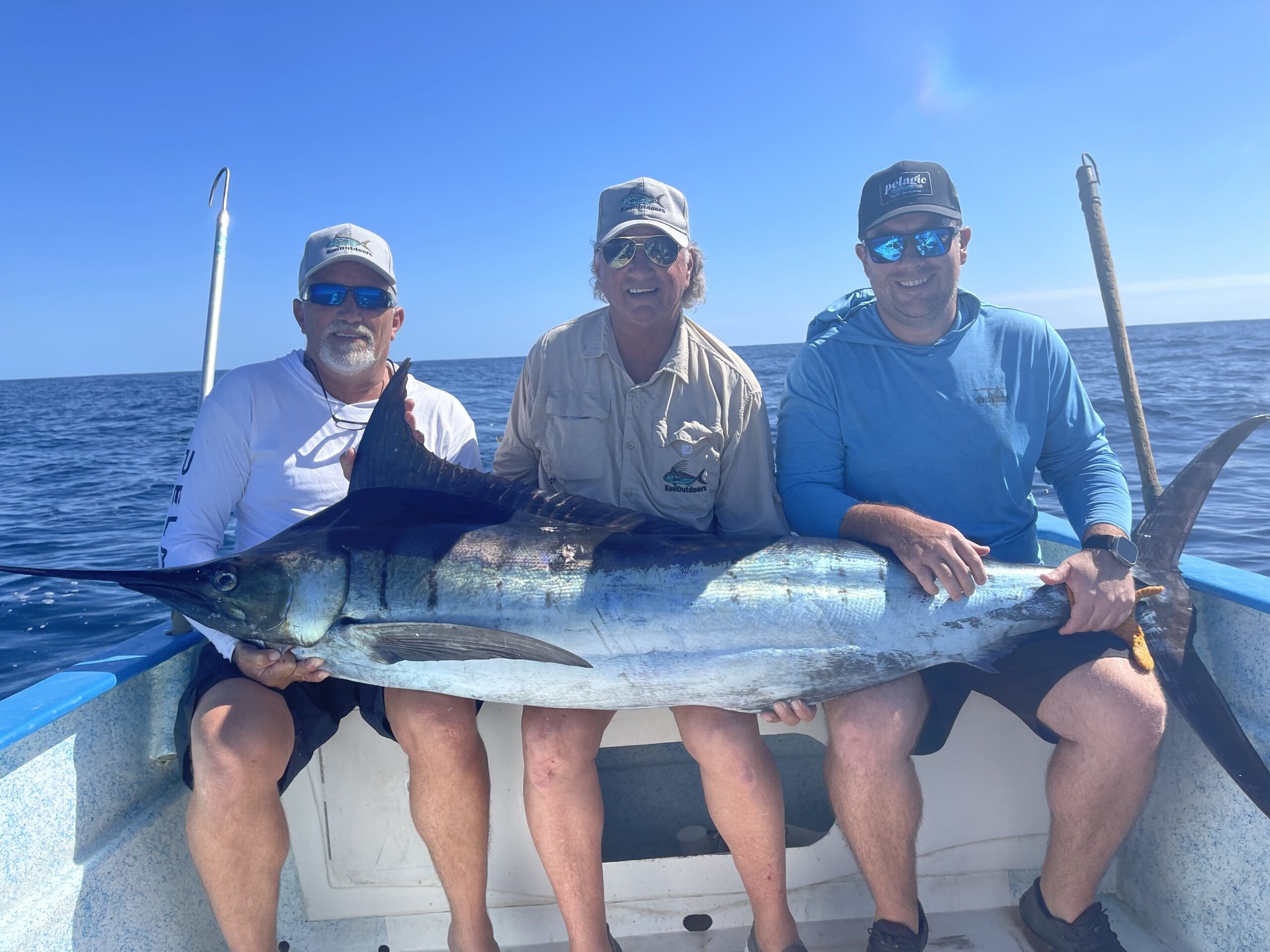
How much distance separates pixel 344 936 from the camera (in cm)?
230

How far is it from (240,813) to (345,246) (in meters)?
1.65

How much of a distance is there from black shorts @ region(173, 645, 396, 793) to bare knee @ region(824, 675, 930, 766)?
113 cm

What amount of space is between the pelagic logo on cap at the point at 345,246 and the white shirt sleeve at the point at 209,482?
53 centimetres

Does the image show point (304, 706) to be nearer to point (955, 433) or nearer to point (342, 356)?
point (342, 356)

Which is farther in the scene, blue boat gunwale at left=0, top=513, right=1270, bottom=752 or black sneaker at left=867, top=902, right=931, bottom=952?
black sneaker at left=867, top=902, right=931, bottom=952

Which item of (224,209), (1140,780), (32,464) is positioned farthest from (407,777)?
(32,464)

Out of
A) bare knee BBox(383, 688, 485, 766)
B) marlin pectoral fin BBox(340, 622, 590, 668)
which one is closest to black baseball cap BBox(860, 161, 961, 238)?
marlin pectoral fin BBox(340, 622, 590, 668)

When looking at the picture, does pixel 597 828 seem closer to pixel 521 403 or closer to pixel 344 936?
pixel 344 936

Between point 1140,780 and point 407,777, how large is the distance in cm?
187

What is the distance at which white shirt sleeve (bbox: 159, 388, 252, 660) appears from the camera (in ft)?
7.30

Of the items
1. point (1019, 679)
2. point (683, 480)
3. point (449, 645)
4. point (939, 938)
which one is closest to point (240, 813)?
point (449, 645)

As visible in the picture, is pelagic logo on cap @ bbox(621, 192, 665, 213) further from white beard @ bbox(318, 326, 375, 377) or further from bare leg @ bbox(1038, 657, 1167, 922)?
bare leg @ bbox(1038, 657, 1167, 922)

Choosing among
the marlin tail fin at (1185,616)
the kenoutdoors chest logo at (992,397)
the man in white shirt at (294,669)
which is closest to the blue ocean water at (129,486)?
the kenoutdoors chest logo at (992,397)

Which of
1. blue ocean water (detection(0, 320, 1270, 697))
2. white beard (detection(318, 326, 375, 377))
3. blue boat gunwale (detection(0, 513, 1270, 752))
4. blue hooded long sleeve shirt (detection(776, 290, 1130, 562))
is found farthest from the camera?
blue ocean water (detection(0, 320, 1270, 697))
